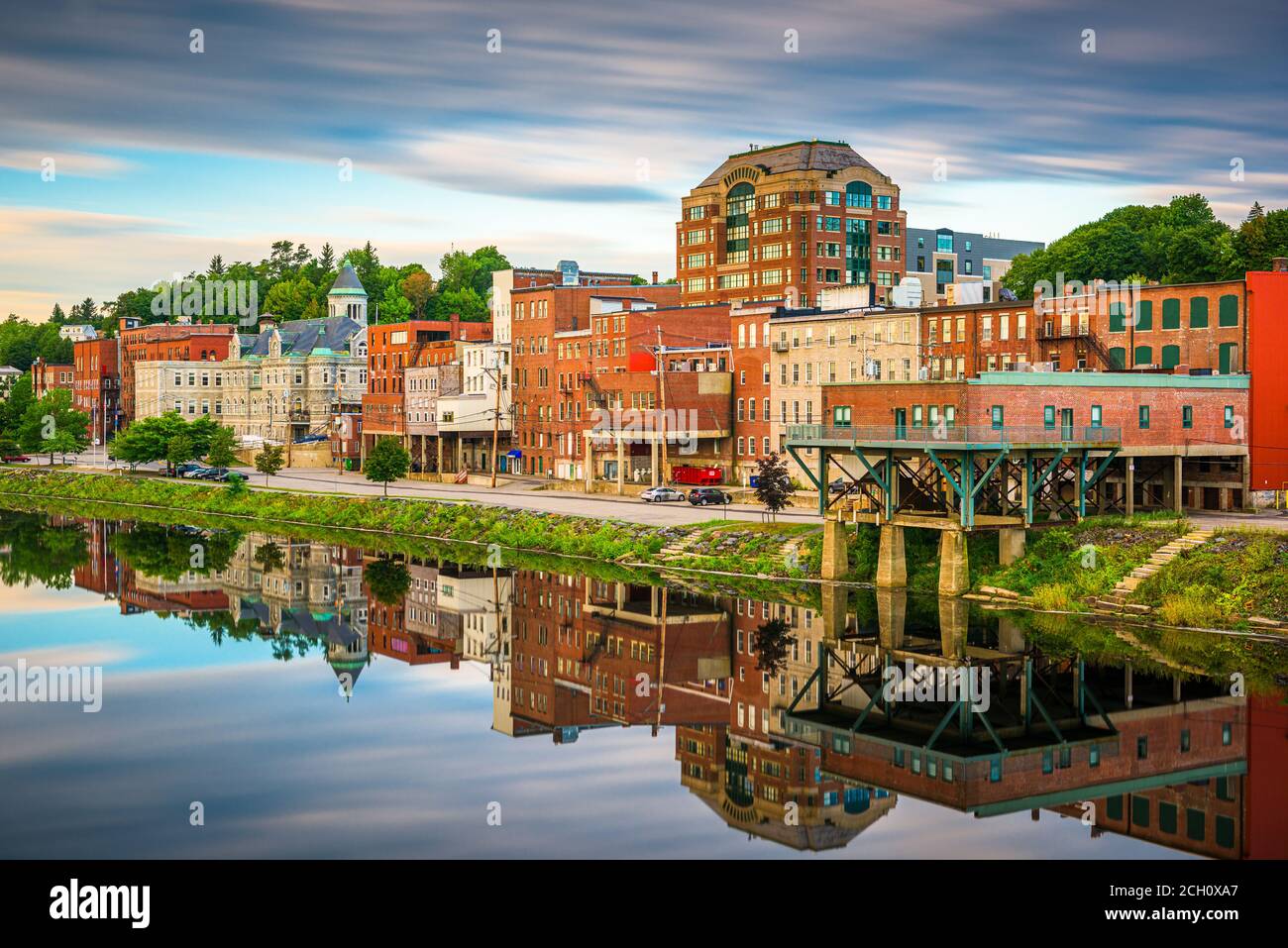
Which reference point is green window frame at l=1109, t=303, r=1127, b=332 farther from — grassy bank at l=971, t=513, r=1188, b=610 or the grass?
the grass

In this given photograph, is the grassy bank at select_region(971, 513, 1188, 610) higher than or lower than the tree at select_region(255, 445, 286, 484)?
lower

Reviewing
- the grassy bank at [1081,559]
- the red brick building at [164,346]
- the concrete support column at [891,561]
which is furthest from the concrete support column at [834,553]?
the red brick building at [164,346]

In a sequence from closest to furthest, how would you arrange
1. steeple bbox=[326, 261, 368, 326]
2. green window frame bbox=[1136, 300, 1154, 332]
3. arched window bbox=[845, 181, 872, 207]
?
green window frame bbox=[1136, 300, 1154, 332]
arched window bbox=[845, 181, 872, 207]
steeple bbox=[326, 261, 368, 326]

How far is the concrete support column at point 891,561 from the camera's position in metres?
58.2

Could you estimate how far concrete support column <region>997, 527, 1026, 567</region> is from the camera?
5675 cm

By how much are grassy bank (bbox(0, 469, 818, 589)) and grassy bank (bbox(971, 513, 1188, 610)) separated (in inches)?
377

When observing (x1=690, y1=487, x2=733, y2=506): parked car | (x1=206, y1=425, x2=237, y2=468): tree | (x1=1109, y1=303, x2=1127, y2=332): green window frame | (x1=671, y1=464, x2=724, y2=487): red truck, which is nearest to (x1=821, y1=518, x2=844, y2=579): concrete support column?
(x1=690, y1=487, x2=733, y2=506): parked car

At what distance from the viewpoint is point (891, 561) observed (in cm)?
5825

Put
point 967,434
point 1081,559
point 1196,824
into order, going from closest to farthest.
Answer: point 1196,824 → point 1081,559 → point 967,434

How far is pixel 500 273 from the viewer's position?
111 m

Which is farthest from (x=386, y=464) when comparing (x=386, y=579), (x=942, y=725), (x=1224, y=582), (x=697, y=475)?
(x=942, y=725)

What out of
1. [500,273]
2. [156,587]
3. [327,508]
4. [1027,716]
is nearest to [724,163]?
[500,273]

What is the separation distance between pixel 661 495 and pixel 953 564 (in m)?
28.8

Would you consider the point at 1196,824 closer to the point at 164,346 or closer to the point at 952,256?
the point at 952,256
